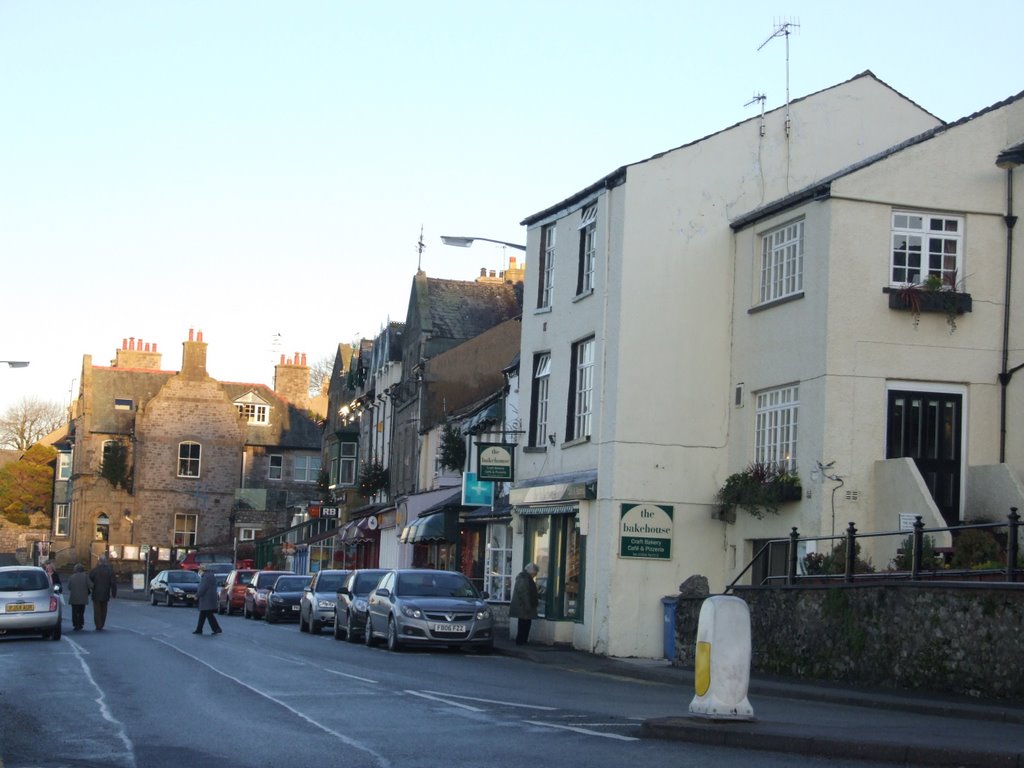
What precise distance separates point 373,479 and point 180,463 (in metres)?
31.5

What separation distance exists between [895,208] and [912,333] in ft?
7.11

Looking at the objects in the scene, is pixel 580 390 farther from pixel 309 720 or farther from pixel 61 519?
pixel 61 519

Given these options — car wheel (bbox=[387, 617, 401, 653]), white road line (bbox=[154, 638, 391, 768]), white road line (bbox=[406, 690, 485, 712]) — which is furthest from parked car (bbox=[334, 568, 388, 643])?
white road line (bbox=[406, 690, 485, 712])

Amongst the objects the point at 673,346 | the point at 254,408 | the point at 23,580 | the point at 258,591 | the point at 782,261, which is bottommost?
the point at 258,591

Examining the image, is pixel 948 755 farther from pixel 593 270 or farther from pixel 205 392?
pixel 205 392

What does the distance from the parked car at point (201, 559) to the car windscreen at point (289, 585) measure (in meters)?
28.6

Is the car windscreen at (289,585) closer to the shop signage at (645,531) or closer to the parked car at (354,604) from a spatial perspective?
the parked car at (354,604)

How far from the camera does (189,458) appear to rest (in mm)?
87188

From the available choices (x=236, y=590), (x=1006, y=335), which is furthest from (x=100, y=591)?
(x=1006, y=335)

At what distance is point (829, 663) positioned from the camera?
67.3ft

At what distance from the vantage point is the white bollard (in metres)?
13.2

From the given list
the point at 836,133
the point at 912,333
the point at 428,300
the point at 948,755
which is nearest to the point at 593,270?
the point at 836,133

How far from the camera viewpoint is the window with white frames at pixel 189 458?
86938 mm

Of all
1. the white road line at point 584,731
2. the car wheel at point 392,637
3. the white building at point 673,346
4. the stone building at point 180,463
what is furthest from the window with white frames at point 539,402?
the stone building at point 180,463
